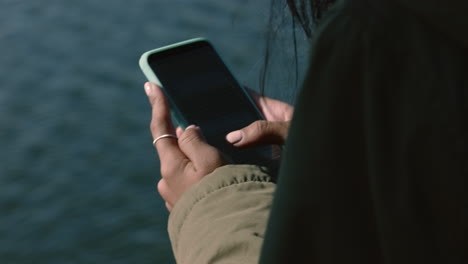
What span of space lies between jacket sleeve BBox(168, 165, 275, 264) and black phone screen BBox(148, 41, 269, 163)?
1.08ft

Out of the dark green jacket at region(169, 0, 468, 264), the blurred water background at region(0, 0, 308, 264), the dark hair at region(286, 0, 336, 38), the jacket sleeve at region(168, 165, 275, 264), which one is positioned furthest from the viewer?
the blurred water background at region(0, 0, 308, 264)

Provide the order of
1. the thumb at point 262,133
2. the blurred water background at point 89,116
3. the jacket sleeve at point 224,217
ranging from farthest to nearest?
the blurred water background at point 89,116 → the thumb at point 262,133 → the jacket sleeve at point 224,217

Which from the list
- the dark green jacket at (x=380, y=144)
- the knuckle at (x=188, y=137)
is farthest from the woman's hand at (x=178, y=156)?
the dark green jacket at (x=380, y=144)

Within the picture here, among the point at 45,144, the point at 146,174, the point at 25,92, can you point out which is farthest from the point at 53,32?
the point at 146,174

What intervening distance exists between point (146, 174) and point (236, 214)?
1.65m

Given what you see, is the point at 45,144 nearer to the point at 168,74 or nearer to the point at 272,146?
the point at 168,74

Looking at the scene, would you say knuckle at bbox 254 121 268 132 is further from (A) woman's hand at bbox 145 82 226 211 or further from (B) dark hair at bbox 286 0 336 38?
(B) dark hair at bbox 286 0 336 38

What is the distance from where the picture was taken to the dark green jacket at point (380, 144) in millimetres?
459

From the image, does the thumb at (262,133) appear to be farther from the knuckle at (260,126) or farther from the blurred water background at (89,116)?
the blurred water background at (89,116)

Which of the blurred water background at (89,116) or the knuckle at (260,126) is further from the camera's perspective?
the blurred water background at (89,116)

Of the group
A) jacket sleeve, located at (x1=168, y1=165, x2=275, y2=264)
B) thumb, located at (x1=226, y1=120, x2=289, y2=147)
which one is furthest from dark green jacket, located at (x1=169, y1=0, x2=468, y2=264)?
thumb, located at (x1=226, y1=120, x2=289, y2=147)

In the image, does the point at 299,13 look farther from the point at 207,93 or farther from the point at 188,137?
the point at 207,93

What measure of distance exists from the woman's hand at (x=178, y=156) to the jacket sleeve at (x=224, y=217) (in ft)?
0.46

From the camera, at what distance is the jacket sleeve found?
1.01 meters
